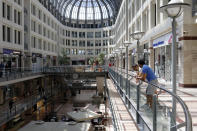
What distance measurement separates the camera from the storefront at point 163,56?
51.8ft

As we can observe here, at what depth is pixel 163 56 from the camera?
701 inches

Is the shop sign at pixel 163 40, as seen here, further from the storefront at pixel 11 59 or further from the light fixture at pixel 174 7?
the storefront at pixel 11 59

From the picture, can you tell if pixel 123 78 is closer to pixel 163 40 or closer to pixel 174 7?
pixel 174 7

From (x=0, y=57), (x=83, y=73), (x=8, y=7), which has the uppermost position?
(x=8, y=7)

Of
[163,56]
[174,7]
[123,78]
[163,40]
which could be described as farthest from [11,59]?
[174,7]

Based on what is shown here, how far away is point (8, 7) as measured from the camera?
91.2ft

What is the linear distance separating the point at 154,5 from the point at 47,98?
21.0 metres

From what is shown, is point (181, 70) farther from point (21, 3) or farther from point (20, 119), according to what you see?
point (21, 3)

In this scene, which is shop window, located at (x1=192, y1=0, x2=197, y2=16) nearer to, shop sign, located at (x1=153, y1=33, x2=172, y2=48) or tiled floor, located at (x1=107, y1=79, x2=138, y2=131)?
shop sign, located at (x1=153, y1=33, x2=172, y2=48)

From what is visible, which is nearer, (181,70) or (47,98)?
(181,70)

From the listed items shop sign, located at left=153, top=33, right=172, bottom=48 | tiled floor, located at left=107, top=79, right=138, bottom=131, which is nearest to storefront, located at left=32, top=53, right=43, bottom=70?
shop sign, located at left=153, top=33, right=172, bottom=48

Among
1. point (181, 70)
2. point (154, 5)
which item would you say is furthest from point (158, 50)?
point (181, 70)

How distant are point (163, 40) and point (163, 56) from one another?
2.08 m

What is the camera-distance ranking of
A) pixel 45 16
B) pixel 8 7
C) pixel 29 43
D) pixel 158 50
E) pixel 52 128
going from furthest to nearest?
pixel 45 16, pixel 29 43, pixel 8 7, pixel 158 50, pixel 52 128
